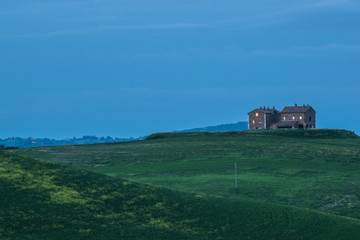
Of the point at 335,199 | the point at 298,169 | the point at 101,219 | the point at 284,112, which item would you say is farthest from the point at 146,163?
the point at 284,112

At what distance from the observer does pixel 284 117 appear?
15400 cm

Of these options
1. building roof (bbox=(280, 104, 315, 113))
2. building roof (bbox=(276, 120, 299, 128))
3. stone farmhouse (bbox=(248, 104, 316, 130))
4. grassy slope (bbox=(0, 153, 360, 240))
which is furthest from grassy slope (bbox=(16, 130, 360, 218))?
building roof (bbox=(280, 104, 315, 113))

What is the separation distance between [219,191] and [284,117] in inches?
4498

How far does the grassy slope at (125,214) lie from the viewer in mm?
27517

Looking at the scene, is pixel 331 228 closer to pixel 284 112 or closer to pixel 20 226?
pixel 20 226

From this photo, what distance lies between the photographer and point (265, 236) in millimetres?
29531

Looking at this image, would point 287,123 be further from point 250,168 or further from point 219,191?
point 219,191

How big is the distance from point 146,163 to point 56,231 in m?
44.4

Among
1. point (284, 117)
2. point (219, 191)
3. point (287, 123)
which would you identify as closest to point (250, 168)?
point (219, 191)

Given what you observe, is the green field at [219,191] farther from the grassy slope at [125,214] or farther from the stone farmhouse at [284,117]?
the stone farmhouse at [284,117]

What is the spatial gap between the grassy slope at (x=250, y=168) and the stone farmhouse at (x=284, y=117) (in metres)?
55.0

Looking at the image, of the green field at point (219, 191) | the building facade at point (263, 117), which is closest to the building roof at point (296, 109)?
the building facade at point (263, 117)

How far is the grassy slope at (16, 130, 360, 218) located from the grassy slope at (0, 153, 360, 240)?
754 cm

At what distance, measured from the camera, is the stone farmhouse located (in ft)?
492
